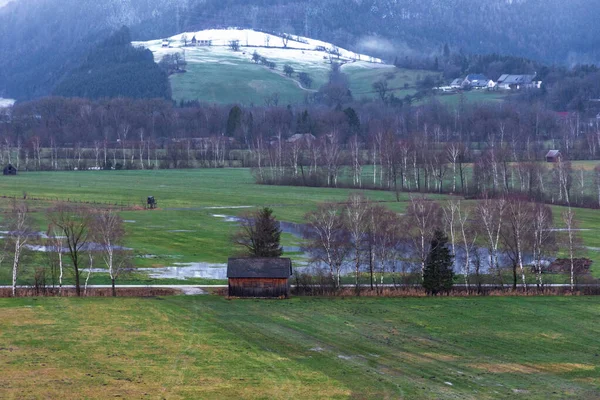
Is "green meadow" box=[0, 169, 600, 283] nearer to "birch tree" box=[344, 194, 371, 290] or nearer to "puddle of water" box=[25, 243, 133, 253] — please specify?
"puddle of water" box=[25, 243, 133, 253]

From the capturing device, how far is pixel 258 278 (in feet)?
210

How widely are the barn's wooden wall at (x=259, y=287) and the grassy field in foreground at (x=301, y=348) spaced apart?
3.58ft

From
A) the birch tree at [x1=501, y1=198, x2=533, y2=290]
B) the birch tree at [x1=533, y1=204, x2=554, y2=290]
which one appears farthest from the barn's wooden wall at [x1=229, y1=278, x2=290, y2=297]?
the birch tree at [x1=533, y1=204, x2=554, y2=290]

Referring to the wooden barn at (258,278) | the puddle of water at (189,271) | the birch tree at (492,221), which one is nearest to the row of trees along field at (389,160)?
the birch tree at (492,221)

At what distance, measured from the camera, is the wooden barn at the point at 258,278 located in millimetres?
63844

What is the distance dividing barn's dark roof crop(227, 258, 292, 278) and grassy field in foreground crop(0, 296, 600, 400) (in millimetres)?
1814

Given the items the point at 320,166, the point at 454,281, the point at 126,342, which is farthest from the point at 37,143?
the point at 126,342

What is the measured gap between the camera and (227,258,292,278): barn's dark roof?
63844 millimetres

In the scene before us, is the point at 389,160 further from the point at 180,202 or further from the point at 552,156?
the point at 180,202

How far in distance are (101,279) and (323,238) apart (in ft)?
51.9

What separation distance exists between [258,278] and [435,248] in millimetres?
11428

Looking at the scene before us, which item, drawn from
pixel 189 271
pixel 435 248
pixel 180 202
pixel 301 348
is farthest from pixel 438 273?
pixel 180 202

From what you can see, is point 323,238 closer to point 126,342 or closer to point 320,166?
point 126,342

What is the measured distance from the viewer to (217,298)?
63750mm
